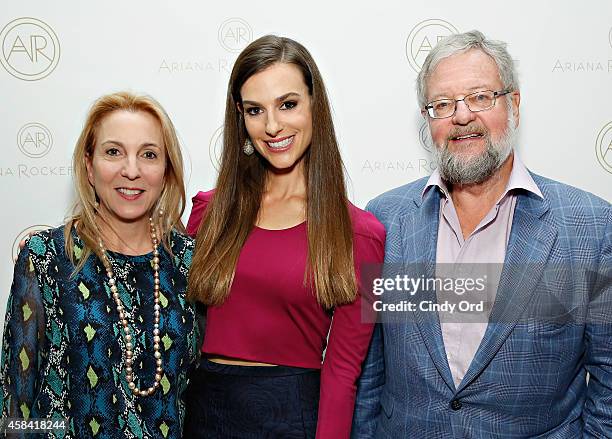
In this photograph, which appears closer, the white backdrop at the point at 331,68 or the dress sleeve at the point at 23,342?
the dress sleeve at the point at 23,342

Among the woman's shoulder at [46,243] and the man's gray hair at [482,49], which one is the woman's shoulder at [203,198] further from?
the man's gray hair at [482,49]

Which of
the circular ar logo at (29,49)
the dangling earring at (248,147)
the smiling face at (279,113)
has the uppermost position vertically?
the circular ar logo at (29,49)

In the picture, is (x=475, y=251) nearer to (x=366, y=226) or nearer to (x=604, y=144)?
(x=366, y=226)

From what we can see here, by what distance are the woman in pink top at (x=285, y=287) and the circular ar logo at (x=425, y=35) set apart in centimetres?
56

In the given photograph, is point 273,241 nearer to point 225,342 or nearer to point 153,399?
point 225,342

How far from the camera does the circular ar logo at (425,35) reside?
2.01 meters

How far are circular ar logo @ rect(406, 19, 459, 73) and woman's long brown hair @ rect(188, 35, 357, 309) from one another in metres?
0.56

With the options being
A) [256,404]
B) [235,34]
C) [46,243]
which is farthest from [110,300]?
[235,34]

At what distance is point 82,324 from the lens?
1.41 m

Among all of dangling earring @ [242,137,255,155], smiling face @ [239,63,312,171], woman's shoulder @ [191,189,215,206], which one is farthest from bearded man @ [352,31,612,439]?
woman's shoulder @ [191,189,215,206]

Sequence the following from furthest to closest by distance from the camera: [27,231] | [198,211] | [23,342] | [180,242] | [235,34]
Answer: [27,231]
[235,34]
[198,211]
[180,242]
[23,342]

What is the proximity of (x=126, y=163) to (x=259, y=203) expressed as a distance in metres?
0.38

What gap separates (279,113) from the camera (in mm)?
1567

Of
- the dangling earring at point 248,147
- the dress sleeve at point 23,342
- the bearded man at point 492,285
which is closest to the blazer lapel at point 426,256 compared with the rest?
the bearded man at point 492,285
